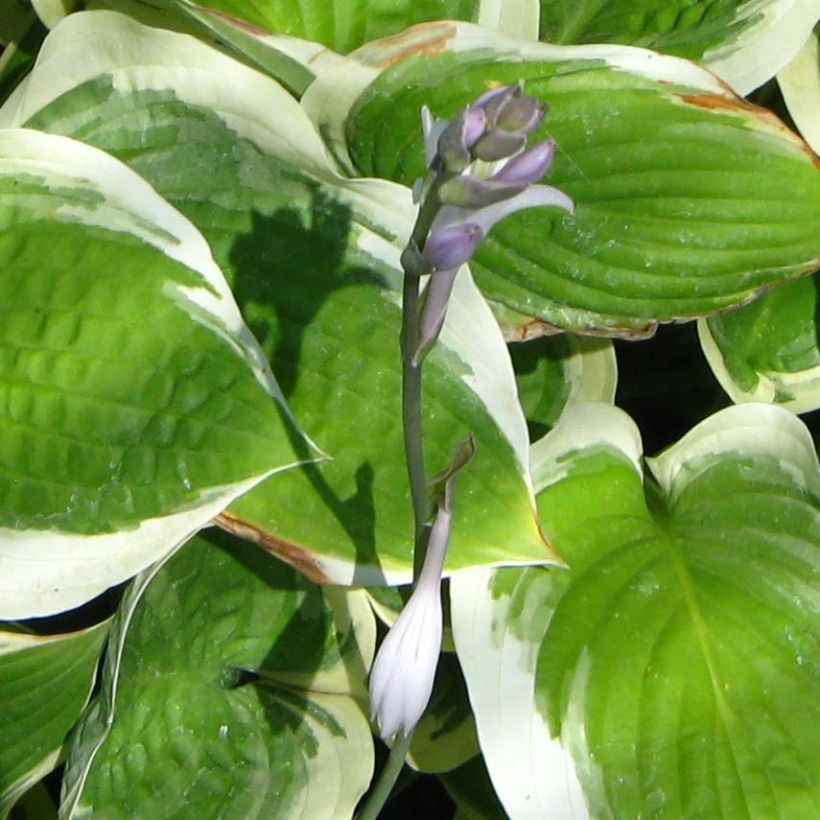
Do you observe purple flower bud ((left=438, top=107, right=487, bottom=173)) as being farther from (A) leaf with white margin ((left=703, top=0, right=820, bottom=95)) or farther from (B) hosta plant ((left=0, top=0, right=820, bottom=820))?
(A) leaf with white margin ((left=703, top=0, right=820, bottom=95))

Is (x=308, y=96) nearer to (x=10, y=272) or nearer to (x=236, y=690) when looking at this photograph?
(x=10, y=272)

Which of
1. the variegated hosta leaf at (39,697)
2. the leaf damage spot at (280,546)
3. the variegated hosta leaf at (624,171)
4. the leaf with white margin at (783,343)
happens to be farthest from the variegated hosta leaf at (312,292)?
the leaf with white margin at (783,343)

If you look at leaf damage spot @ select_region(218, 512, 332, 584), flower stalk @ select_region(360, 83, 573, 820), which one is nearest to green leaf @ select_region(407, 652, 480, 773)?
leaf damage spot @ select_region(218, 512, 332, 584)

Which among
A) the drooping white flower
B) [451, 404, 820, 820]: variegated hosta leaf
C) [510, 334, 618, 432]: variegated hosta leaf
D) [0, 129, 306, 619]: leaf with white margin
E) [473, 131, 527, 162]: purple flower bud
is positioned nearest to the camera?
[473, 131, 527, 162]: purple flower bud

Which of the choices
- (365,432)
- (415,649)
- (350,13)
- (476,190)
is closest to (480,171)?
(476,190)

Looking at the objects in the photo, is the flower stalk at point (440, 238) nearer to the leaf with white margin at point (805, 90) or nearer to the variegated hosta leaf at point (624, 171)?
the variegated hosta leaf at point (624, 171)

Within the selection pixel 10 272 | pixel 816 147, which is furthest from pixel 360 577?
pixel 816 147
